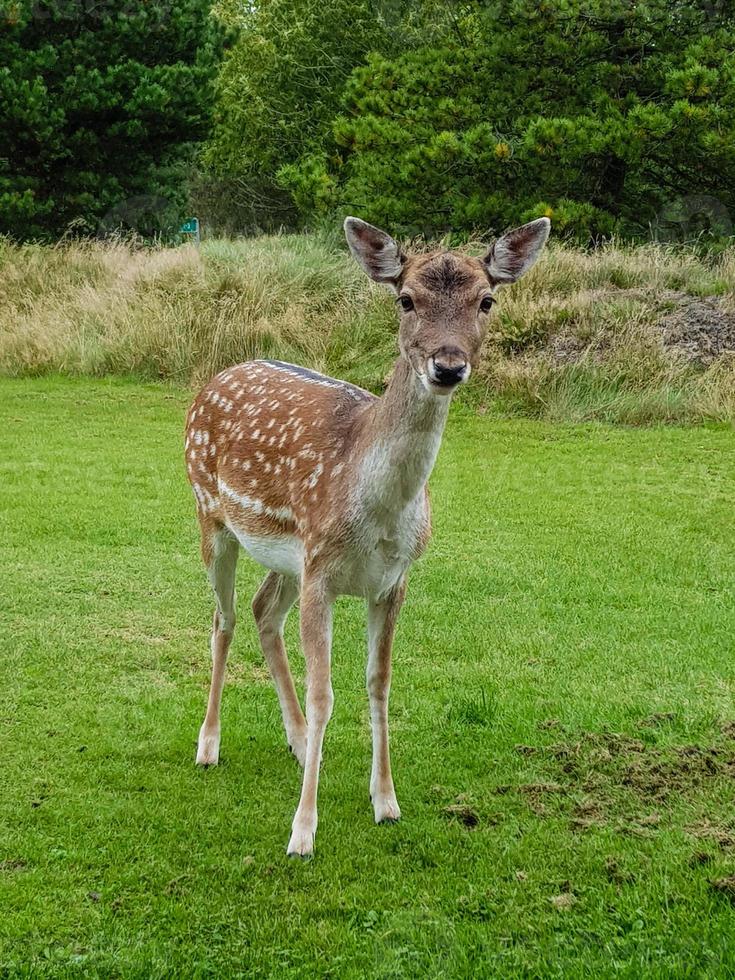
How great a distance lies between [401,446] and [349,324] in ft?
33.1

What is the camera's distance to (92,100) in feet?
70.2

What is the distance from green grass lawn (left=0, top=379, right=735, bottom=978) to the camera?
3322 mm

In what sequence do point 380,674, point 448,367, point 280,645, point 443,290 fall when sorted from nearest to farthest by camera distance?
1. point 448,367
2. point 443,290
3. point 380,674
4. point 280,645

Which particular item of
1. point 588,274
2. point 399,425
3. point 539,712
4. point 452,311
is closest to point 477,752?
point 539,712

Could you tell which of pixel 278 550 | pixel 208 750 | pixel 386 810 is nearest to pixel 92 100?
pixel 278 550

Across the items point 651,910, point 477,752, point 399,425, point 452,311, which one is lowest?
point 477,752

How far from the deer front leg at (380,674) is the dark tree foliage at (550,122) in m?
14.0

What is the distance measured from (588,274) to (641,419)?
3.13 metres

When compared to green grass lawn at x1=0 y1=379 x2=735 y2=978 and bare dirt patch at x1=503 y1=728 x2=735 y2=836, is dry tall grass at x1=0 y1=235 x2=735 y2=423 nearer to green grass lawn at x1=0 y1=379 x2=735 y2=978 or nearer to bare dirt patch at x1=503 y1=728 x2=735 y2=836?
green grass lawn at x1=0 y1=379 x2=735 y2=978

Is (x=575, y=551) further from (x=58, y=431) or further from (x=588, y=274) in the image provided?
(x=588, y=274)

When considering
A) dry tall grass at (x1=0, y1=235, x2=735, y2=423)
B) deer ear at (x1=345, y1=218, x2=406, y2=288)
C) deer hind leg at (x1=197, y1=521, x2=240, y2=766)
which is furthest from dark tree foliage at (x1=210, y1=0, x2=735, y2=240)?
deer ear at (x1=345, y1=218, x2=406, y2=288)

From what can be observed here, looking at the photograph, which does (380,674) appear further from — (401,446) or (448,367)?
(448,367)

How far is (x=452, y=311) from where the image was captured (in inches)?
145

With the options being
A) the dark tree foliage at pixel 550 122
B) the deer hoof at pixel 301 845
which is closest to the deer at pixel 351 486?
the deer hoof at pixel 301 845
